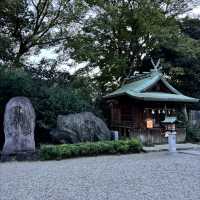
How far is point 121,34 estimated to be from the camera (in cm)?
2112

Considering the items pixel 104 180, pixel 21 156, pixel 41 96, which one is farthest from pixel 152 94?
pixel 104 180

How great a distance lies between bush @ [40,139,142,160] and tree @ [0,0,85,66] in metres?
9.16

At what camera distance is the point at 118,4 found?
20500 millimetres

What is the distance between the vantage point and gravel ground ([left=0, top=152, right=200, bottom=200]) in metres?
5.63

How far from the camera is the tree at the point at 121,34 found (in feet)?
63.6

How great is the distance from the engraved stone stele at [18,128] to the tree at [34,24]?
285 inches

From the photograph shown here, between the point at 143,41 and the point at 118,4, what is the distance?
351cm

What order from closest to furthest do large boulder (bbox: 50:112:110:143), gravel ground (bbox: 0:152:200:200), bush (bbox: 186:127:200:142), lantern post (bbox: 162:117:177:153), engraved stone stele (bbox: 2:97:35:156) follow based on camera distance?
gravel ground (bbox: 0:152:200:200) → engraved stone stele (bbox: 2:97:35:156) → lantern post (bbox: 162:117:177:153) → large boulder (bbox: 50:112:110:143) → bush (bbox: 186:127:200:142)

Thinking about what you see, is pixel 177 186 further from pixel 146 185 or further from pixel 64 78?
pixel 64 78

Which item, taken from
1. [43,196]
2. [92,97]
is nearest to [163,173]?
[43,196]

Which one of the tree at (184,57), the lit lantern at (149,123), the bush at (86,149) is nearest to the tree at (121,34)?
the tree at (184,57)

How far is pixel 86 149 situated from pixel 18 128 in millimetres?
2934

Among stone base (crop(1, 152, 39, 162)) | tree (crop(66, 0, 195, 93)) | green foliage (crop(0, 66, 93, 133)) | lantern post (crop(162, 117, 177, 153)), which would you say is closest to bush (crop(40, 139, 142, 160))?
stone base (crop(1, 152, 39, 162))

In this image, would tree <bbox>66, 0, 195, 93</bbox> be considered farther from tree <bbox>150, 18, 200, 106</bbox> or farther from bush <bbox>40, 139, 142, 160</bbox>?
bush <bbox>40, 139, 142, 160</bbox>
